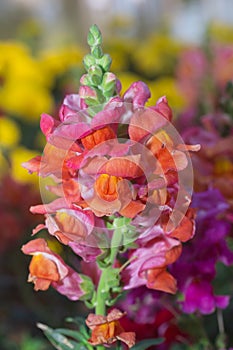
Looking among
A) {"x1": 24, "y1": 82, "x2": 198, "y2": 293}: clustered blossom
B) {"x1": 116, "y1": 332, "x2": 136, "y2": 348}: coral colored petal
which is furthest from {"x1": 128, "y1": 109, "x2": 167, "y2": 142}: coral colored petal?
{"x1": 116, "y1": 332, "x2": 136, "y2": 348}: coral colored petal

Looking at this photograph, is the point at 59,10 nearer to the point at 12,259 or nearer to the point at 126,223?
the point at 12,259

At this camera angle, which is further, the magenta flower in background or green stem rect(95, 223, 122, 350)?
the magenta flower in background

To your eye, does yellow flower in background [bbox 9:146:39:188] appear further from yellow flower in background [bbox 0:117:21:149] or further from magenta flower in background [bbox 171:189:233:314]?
magenta flower in background [bbox 171:189:233:314]

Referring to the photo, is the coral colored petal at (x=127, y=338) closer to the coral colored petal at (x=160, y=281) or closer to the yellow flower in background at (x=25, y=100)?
the coral colored petal at (x=160, y=281)

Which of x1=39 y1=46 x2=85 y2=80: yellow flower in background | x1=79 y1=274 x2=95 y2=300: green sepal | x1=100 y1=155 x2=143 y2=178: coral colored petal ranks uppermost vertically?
x1=100 y1=155 x2=143 y2=178: coral colored petal

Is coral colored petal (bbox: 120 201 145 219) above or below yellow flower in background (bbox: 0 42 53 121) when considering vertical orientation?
above

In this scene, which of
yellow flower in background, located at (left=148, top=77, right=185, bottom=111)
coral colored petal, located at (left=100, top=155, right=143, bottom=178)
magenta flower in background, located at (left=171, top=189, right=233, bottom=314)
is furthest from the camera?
yellow flower in background, located at (left=148, top=77, right=185, bottom=111)

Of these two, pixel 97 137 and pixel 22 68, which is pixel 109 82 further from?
pixel 22 68

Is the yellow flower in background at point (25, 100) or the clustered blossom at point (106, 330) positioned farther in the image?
the yellow flower in background at point (25, 100)

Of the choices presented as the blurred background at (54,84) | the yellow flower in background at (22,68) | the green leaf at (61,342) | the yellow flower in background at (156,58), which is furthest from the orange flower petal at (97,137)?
the yellow flower in background at (156,58)

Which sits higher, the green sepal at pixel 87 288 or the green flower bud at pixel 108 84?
the green flower bud at pixel 108 84

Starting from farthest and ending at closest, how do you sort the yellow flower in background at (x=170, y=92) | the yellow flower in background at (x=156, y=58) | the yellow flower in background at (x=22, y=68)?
the yellow flower in background at (x=156, y=58) → the yellow flower in background at (x=22, y=68) → the yellow flower in background at (x=170, y=92)
